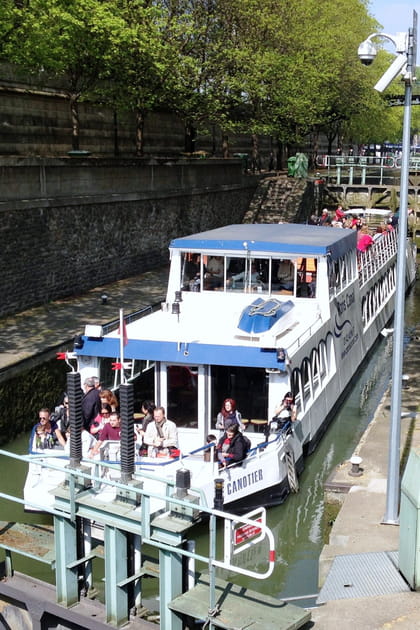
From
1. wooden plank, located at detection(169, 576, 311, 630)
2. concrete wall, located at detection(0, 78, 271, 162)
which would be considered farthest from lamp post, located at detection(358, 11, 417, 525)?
concrete wall, located at detection(0, 78, 271, 162)

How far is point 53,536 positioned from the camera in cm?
1030

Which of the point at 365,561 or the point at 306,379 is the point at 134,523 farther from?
the point at 306,379

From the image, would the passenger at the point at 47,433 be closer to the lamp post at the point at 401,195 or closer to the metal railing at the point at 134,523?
the metal railing at the point at 134,523

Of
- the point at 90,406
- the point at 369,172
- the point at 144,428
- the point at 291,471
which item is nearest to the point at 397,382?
the point at 291,471

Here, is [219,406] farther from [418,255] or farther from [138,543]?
[418,255]

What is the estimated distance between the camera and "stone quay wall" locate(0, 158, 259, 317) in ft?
75.3

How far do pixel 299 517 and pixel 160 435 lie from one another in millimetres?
2970

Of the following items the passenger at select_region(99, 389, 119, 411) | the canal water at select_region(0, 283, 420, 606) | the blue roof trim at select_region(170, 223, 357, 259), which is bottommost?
the canal water at select_region(0, 283, 420, 606)

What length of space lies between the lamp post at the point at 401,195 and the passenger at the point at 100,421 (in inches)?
169

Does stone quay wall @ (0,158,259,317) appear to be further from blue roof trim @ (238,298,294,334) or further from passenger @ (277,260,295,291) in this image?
blue roof trim @ (238,298,294,334)

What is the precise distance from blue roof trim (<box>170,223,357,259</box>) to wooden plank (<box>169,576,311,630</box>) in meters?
9.23

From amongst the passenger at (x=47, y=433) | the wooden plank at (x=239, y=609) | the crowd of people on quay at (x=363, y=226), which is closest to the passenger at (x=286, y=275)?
the passenger at (x=47, y=433)

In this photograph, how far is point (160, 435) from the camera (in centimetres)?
1277

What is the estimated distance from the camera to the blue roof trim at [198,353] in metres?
13.5
